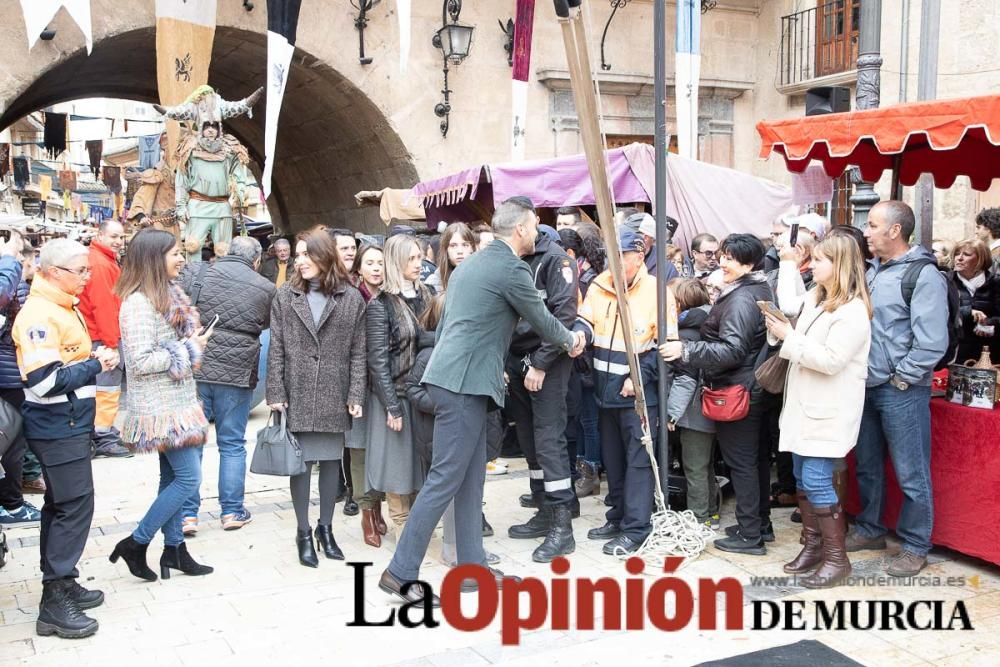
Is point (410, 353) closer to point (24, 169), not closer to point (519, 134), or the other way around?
point (519, 134)

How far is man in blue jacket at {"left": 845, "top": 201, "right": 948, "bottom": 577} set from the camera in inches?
192

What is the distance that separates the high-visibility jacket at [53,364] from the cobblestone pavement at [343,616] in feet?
3.31

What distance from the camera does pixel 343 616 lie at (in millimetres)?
4523

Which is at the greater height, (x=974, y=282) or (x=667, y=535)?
(x=974, y=282)

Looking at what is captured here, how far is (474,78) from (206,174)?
190 inches

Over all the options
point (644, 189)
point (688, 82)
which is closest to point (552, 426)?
point (644, 189)

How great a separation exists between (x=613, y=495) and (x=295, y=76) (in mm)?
9759

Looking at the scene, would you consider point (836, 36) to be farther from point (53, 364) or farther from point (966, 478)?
point (53, 364)

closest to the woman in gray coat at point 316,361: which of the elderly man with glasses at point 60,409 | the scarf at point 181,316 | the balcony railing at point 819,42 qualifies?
the scarf at point 181,316

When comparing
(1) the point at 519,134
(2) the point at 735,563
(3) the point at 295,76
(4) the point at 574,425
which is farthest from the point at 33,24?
(2) the point at 735,563

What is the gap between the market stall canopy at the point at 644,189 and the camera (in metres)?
8.69

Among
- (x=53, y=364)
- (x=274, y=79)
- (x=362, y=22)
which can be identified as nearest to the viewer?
(x=53, y=364)

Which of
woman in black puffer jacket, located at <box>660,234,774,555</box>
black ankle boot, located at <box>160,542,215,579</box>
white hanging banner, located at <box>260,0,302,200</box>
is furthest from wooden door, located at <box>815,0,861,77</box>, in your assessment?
black ankle boot, located at <box>160,542,215,579</box>

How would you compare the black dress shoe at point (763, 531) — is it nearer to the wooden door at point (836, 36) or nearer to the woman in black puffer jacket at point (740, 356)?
the woman in black puffer jacket at point (740, 356)
